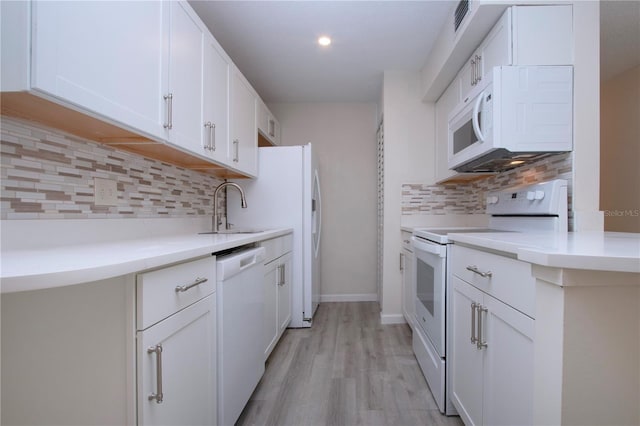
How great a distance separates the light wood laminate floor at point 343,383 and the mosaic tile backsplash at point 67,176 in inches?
47.3

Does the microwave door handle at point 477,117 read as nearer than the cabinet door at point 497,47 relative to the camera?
No

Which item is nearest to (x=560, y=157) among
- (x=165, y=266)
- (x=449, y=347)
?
(x=449, y=347)

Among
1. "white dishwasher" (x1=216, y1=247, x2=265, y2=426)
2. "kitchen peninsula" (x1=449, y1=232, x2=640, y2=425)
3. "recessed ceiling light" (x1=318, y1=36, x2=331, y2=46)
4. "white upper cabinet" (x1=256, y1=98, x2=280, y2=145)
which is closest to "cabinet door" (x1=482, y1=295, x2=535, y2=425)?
"kitchen peninsula" (x1=449, y1=232, x2=640, y2=425)

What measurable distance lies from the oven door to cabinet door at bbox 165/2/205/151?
4.60 ft

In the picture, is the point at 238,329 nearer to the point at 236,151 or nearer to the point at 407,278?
the point at 236,151

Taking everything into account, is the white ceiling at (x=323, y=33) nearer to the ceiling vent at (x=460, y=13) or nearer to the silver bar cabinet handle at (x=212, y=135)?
the ceiling vent at (x=460, y=13)

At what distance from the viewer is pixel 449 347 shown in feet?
5.16

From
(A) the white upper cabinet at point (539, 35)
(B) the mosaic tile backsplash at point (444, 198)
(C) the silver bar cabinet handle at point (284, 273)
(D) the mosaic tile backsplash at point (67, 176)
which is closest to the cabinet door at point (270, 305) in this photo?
(C) the silver bar cabinet handle at point (284, 273)

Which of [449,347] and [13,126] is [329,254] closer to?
[449,347]

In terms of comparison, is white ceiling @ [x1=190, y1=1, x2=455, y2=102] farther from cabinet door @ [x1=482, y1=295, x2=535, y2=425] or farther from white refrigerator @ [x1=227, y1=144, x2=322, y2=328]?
cabinet door @ [x1=482, y1=295, x2=535, y2=425]

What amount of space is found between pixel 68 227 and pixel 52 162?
248mm

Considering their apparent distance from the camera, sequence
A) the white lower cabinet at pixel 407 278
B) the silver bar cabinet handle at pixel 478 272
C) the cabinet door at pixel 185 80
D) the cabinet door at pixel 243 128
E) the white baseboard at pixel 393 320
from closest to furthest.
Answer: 1. the silver bar cabinet handle at pixel 478 272
2. the cabinet door at pixel 185 80
3. the cabinet door at pixel 243 128
4. the white lower cabinet at pixel 407 278
5. the white baseboard at pixel 393 320

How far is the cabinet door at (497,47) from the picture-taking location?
1.61 meters

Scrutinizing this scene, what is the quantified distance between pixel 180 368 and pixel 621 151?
13.0 ft
